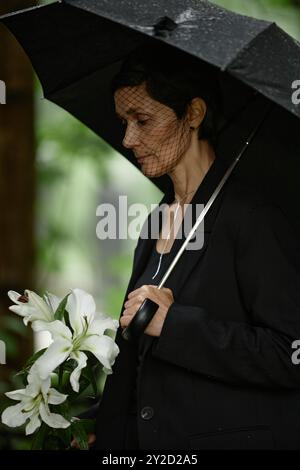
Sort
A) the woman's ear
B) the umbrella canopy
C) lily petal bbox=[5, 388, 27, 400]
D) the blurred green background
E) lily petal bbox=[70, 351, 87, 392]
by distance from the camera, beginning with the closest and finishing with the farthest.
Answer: the umbrella canopy
lily petal bbox=[70, 351, 87, 392]
lily petal bbox=[5, 388, 27, 400]
the woman's ear
the blurred green background

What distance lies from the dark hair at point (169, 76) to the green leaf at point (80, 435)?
1102 mm

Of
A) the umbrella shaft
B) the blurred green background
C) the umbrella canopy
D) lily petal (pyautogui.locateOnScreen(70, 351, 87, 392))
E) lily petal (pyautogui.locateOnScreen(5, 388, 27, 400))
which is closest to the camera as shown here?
the umbrella canopy

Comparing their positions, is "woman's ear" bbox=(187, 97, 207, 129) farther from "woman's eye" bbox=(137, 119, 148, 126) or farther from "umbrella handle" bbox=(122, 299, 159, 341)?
"umbrella handle" bbox=(122, 299, 159, 341)

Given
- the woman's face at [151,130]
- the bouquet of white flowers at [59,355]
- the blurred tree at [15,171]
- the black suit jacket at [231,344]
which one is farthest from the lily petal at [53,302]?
the blurred tree at [15,171]

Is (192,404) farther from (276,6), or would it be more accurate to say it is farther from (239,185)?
(276,6)

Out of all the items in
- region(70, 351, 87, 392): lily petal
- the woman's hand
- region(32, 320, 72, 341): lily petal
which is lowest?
region(70, 351, 87, 392): lily petal

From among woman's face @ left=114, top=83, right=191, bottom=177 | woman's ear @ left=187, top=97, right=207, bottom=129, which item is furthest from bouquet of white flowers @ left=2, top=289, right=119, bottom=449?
woman's ear @ left=187, top=97, right=207, bottom=129

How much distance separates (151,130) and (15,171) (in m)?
1.92

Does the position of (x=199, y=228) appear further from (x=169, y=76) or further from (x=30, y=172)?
(x=30, y=172)

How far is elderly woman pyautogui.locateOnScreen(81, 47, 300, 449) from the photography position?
7.29 feet

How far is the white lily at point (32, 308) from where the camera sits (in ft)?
7.43

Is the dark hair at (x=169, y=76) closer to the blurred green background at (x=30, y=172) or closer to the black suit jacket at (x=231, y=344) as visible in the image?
the black suit jacket at (x=231, y=344)

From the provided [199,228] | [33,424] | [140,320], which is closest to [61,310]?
[140,320]

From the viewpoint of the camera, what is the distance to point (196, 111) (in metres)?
2.48
